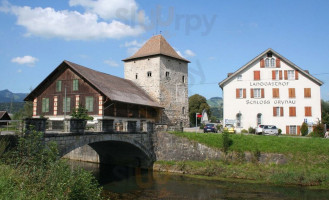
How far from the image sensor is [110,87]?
2748 centimetres

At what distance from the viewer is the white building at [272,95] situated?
30.1m

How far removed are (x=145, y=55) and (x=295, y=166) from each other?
21807mm

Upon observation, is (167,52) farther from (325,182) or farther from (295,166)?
(325,182)

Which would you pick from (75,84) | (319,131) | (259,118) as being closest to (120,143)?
(75,84)

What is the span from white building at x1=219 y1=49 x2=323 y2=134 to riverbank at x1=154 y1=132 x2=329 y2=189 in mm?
8361

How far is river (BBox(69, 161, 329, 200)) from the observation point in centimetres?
1477

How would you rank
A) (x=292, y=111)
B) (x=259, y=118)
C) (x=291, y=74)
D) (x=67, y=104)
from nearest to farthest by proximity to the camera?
(x=67, y=104) < (x=292, y=111) < (x=291, y=74) < (x=259, y=118)

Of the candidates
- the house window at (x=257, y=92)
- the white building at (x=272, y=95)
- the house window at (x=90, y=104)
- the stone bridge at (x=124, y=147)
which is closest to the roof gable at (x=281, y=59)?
the white building at (x=272, y=95)

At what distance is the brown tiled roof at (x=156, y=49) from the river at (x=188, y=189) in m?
18.5

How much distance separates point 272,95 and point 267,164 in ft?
42.0

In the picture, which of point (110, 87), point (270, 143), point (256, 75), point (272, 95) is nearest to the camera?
point (270, 143)

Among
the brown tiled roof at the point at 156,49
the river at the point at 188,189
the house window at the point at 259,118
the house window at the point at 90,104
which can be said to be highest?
the brown tiled roof at the point at 156,49

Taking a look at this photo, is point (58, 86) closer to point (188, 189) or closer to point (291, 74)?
point (188, 189)

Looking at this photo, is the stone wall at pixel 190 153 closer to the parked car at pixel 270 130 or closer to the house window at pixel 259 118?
the parked car at pixel 270 130
